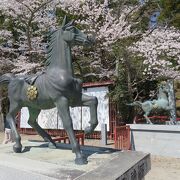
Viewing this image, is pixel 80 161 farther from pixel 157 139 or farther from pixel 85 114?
pixel 85 114

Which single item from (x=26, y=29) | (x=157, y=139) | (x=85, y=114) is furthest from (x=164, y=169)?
(x=26, y=29)

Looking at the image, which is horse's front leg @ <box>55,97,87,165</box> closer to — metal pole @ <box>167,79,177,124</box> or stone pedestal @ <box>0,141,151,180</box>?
stone pedestal @ <box>0,141,151,180</box>

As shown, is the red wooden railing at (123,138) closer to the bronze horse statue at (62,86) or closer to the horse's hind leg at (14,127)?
the horse's hind leg at (14,127)

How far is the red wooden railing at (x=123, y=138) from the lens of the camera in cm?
922

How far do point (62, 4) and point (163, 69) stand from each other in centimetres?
581

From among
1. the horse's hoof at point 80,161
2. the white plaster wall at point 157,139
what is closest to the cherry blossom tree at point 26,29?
the white plaster wall at point 157,139

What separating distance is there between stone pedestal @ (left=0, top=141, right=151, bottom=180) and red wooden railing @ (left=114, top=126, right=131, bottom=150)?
15.9 feet

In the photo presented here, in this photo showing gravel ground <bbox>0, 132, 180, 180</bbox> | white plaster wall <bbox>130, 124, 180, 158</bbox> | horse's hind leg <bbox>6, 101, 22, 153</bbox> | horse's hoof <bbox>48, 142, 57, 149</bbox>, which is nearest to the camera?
horse's hind leg <bbox>6, 101, 22, 153</bbox>

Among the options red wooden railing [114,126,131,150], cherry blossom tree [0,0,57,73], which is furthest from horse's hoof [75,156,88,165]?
cherry blossom tree [0,0,57,73]

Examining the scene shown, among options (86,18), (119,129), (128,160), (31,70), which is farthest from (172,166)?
(86,18)

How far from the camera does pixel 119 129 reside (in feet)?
30.5

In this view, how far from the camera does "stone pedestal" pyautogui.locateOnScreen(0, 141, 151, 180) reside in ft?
9.96

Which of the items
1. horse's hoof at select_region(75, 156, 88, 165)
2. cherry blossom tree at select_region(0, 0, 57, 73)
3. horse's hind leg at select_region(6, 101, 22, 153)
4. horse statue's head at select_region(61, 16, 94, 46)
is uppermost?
cherry blossom tree at select_region(0, 0, 57, 73)

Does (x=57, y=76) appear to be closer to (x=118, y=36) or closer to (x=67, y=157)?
(x=67, y=157)
